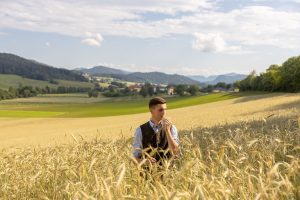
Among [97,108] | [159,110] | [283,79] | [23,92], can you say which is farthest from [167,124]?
[23,92]

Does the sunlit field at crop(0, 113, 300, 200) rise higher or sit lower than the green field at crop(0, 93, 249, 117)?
higher

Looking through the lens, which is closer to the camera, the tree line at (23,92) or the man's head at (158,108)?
the man's head at (158,108)

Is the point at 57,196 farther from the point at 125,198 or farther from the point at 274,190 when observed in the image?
the point at 274,190

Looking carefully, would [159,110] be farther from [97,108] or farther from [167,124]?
[97,108]

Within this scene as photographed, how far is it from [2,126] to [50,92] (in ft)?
409

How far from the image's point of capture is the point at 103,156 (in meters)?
4.93

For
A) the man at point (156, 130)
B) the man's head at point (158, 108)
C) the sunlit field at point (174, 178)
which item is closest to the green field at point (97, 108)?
the man at point (156, 130)

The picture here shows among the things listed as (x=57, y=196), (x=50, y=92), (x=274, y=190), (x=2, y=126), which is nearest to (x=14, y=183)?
(x=57, y=196)

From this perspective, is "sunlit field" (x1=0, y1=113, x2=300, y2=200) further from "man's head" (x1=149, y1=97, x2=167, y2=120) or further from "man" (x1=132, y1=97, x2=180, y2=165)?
"man's head" (x1=149, y1=97, x2=167, y2=120)

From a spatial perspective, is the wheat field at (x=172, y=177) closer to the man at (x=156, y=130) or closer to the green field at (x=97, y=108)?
the man at (x=156, y=130)

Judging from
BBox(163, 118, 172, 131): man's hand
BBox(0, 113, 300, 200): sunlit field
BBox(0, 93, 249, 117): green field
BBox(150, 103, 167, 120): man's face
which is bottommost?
BBox(0, 93, 249, 117): green field

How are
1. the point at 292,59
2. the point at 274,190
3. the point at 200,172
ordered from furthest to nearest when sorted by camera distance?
the point at 292,59 → the point at 200,172 → the point at 274,190

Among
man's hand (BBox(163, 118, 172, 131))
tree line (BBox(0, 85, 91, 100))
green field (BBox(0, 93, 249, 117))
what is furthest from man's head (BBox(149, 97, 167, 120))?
tree line (BBox(0, 85, 91, 100))

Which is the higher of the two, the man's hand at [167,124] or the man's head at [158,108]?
the man's head at [158,108]
